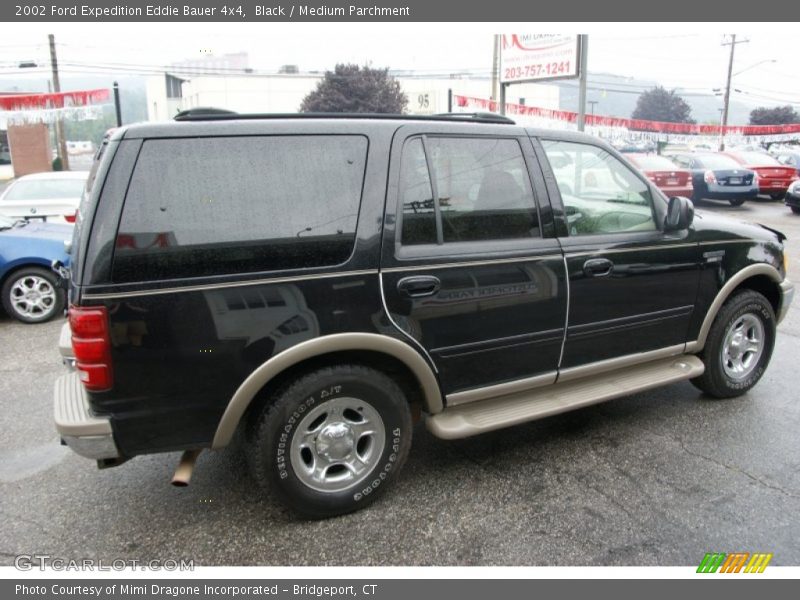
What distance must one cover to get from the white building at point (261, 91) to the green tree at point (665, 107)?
149 feet

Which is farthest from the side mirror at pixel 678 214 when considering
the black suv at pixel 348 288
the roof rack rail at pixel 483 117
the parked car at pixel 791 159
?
the parked car at pixel 791 159

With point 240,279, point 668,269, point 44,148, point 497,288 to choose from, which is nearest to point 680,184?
point 668,269

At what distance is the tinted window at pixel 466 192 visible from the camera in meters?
3.04

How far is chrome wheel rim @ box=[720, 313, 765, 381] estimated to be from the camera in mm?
4324

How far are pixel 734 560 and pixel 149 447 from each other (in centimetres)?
262

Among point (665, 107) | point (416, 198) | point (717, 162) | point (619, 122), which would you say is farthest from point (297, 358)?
point (665, 107)

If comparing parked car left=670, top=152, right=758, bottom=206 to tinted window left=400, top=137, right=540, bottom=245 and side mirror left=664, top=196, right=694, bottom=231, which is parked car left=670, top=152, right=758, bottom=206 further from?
tinted window left=400, top=137, right=540, bottom=245

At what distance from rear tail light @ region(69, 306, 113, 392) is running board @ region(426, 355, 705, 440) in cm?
158

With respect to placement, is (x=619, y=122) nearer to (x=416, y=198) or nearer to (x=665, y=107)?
(x=416, y=198)

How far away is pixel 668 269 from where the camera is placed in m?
3.80

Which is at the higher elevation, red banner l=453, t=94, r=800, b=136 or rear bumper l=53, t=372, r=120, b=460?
red banner l=453, t=94, r=800, b=136

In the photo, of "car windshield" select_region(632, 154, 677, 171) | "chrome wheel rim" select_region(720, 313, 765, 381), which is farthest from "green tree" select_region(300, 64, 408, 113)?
"chrome wheel rim" select_region(720, 313, 765, 381)

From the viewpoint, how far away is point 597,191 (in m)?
3.76

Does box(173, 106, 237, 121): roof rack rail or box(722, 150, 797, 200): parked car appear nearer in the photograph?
box(173, 106, 237, 121): roof rack rail
